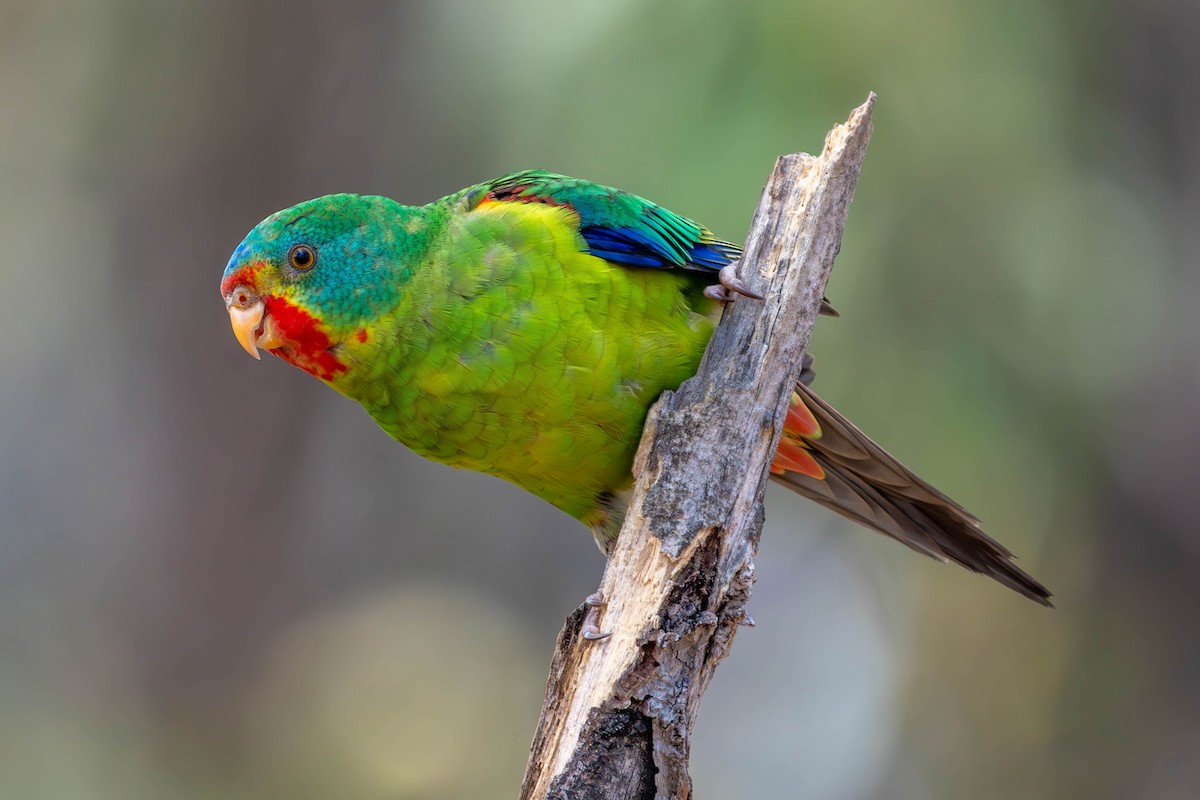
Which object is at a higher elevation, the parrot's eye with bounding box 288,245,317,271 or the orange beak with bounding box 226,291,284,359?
the parrot's eye with bounding box 288,245,317,271

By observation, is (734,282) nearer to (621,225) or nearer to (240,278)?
(621,225)

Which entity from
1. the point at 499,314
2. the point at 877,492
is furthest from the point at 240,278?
the point at 877,492

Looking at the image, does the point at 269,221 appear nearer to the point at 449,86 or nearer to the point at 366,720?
the point at 449,86

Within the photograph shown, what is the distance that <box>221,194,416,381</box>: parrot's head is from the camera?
355 centimetres

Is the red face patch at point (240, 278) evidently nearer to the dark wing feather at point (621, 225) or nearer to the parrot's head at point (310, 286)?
the parrot's head at point (310, 286)

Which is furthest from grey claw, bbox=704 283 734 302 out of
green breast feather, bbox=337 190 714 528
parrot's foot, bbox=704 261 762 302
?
green breast feather, bbox=337 190 714 528

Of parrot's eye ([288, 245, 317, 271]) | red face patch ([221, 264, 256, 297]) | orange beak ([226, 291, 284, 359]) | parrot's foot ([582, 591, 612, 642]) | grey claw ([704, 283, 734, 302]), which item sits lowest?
parrot's foot ([582, 591, 612, 642])

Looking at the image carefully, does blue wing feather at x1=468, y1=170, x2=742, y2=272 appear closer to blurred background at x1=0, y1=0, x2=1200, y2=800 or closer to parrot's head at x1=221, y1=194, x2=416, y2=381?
parrot's head at x1=221, y1=194, x2=416, y2=381

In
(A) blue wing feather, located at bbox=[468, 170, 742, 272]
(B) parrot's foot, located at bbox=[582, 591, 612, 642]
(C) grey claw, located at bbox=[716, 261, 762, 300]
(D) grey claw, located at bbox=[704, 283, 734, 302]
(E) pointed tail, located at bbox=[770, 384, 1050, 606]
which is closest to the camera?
(B) parrot's foot, located at bbox=[582, 591, 612, 642]

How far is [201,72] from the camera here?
746 cm

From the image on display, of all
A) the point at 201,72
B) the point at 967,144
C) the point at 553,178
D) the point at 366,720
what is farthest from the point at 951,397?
the point at 201,72

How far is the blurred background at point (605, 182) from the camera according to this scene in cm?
695

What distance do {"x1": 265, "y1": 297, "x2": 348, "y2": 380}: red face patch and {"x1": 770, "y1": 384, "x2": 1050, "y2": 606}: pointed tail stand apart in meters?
1.81

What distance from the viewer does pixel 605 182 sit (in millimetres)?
7617
